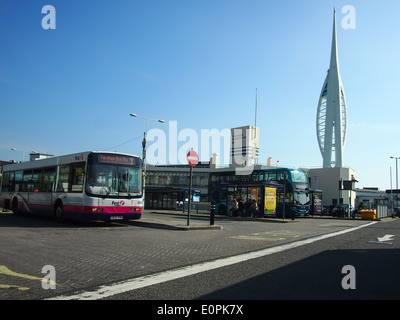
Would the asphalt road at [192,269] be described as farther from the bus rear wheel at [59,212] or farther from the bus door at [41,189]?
the bus door at [41,189]

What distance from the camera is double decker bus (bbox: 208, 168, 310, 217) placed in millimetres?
25844

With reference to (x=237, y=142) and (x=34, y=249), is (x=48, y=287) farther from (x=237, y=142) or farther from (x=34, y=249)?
(x=237, y=142)

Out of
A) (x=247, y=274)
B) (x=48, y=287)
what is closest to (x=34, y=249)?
(x=48, y=287)

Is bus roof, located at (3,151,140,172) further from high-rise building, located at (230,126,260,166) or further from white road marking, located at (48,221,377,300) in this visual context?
high-rise building, located at (230,126,260,166)

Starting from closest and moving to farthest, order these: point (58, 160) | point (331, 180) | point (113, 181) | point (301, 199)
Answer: point (113, 181), point (58, 160), point (301, 199), point (331, 180)

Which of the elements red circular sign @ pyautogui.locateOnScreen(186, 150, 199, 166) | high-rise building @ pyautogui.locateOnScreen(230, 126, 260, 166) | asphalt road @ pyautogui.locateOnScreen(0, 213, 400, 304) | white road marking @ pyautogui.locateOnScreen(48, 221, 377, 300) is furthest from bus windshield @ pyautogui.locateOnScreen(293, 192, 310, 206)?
high-rise building @ pyautogui.locateOnScreen(230, 126, 260, 166)

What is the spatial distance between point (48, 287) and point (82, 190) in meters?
8.79

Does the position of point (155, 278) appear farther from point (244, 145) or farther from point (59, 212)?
point (244, 145)

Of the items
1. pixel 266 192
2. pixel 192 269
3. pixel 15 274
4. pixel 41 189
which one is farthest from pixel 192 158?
pixel 266 192

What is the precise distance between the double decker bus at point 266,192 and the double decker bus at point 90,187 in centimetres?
1317

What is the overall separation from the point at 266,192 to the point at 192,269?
778 inches

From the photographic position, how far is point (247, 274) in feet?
19.6

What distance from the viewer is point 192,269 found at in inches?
253

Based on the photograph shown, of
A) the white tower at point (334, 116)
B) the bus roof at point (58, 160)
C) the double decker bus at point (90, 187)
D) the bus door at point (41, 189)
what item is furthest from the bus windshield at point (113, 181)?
the white tower at point (334, 116)
